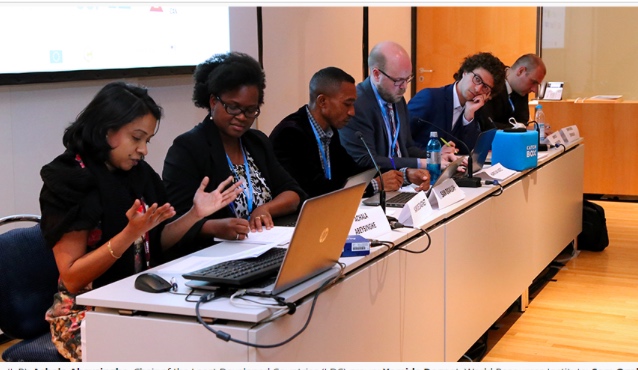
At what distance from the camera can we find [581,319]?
414 cm

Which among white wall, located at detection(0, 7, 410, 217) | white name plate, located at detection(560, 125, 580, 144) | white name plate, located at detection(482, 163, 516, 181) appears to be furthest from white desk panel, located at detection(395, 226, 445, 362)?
white name plate, located at detection(560, 125, 580, 144)

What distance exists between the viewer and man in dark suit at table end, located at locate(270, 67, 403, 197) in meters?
3.38

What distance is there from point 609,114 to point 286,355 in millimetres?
6022

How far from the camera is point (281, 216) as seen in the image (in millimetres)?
2945

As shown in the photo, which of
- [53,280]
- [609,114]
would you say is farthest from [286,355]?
[609,114]

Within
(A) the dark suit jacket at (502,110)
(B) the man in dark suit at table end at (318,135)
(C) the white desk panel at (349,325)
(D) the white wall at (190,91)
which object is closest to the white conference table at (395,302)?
(C) the white desk panel at (349,325)

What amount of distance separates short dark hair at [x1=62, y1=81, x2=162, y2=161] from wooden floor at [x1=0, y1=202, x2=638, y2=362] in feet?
6.01

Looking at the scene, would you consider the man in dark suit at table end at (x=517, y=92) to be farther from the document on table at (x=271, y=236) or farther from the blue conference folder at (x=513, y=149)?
the document on table at (x=271, y=236)

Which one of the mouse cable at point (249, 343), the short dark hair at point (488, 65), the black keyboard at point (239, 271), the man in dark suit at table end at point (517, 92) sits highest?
the short dark hair at point (488, 65)

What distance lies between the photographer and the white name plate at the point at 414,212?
2705 mm

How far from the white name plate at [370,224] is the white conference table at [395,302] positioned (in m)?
0.04

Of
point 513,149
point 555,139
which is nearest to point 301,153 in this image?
point 513,149

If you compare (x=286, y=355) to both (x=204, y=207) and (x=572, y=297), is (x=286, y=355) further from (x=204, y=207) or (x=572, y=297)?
(x=572, y=297)

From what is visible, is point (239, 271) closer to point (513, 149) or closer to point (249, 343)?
point (249, 343)
